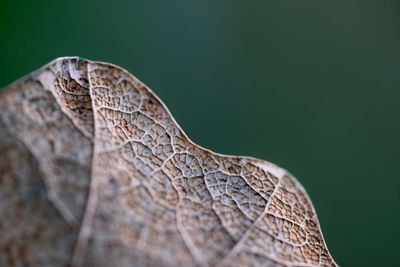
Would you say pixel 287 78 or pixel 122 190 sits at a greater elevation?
pixel 287 78

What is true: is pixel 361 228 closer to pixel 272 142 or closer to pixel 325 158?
pixel 325 158

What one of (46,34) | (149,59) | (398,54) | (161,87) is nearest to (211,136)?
(161,87)

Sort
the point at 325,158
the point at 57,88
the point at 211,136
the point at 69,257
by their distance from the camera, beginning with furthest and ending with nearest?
the point at 325,158, the point at 211,136, the point at 57,88, the point at 69,257

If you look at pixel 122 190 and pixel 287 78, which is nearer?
pixel 122 190

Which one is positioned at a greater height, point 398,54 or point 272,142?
point 398,54

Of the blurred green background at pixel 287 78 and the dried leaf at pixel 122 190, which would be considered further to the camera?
the blurred green background at pixel 287 78
